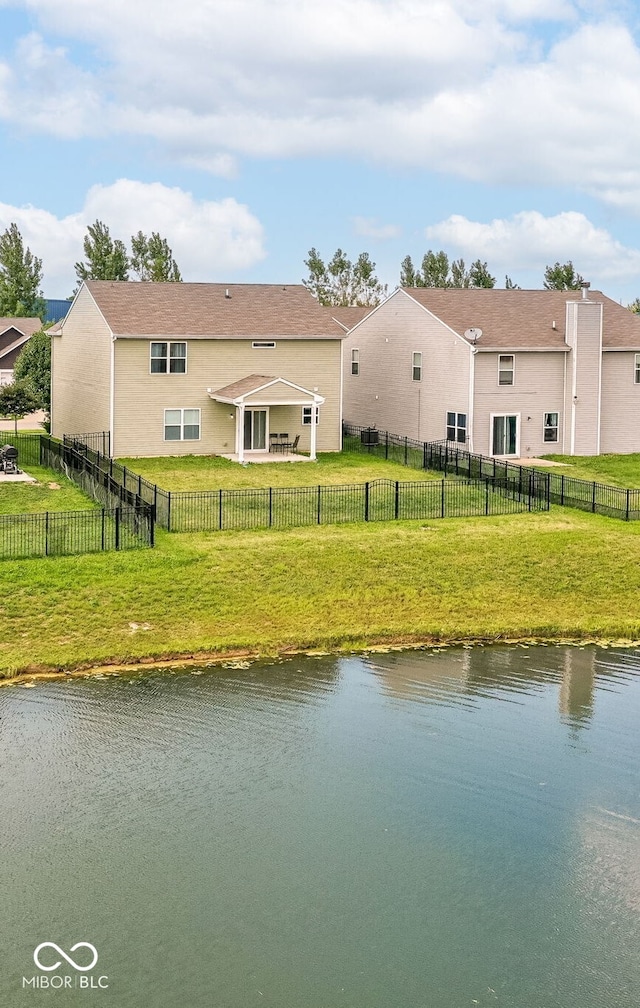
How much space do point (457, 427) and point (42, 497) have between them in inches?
710

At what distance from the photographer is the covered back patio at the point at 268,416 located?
44.8m

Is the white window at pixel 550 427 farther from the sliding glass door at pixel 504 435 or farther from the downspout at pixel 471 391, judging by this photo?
the downspout at pixel 471 391

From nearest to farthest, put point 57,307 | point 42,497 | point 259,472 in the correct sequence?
point 42,497
point 259,472
point 57,307

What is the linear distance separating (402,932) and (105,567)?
598 inches

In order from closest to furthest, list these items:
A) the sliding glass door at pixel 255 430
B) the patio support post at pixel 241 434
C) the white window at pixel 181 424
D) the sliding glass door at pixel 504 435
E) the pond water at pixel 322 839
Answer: the pond water at pixel 322 839 → the patio support post at pixel 241 434 → the white window at pixel 181 424 → the sliding glass door at pixel 255 430 → the sliding glass door at pixel 504 435

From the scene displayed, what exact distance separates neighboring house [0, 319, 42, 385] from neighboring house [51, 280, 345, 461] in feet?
109

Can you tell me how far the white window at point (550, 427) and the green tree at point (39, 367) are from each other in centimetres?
2238

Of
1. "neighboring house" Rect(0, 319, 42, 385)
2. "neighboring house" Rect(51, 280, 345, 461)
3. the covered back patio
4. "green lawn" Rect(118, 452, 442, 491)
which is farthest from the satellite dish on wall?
"neighboring house" Rect(0, 319, 42, 385)

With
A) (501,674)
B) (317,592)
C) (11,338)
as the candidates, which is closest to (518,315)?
(317,592)

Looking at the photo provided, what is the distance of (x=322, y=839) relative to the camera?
15773 millimetres

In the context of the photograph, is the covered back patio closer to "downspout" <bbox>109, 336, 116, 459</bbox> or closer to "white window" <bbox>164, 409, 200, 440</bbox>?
"white window" <bbox>164, 409, 200, 440</bbox>

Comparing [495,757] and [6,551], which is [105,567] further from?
[495,757]

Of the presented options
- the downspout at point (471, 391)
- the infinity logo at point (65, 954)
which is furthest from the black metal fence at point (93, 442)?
the infinity logo at point (65, 954)

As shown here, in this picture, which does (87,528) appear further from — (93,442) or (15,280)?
(15,280)
